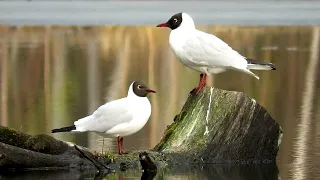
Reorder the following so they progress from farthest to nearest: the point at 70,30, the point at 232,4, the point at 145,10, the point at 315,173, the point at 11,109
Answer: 1. the point at 232,4
2. the point at 145,10
3. the point at 70,30
4. the point at 11,109
5. the point at 315,173

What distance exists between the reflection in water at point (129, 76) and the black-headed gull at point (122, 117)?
1.52m

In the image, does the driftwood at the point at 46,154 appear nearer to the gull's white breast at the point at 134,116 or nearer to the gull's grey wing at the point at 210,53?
the gull's white breast at the point at 134,116

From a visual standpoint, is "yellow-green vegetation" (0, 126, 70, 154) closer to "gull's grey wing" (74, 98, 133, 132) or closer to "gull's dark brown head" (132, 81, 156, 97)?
"gull's grey wing" (74, 98, 133, 132)

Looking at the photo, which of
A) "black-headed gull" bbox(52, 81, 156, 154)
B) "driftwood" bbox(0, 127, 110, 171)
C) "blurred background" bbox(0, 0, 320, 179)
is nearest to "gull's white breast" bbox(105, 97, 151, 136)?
"black-headed gull" bbox(52, 81, 156, 154)

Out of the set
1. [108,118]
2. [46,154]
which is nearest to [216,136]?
[108,118]

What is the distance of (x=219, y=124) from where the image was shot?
10.5m

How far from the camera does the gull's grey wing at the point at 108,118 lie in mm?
10125

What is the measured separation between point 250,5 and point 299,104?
82.8 feet

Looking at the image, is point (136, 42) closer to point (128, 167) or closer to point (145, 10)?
point (145, 10)

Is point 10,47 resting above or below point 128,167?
above

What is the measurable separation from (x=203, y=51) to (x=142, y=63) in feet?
40.6

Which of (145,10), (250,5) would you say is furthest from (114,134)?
(250,5)

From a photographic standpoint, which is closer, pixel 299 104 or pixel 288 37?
pixel 299 104

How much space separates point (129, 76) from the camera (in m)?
20.1
